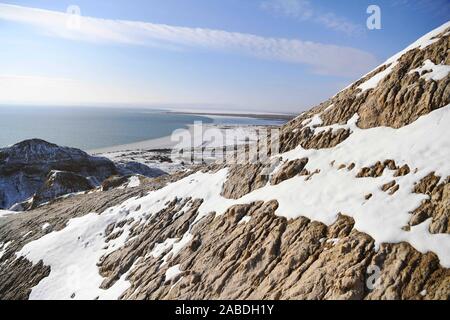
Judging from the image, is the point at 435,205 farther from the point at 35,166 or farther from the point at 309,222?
the point at 35,166

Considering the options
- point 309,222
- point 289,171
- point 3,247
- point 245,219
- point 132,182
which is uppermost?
point 289,171

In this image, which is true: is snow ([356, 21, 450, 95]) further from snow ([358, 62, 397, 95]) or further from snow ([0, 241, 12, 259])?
snow ([0, 241, 12, 259])

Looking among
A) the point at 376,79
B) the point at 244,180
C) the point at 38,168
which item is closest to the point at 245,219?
the point at 244,180

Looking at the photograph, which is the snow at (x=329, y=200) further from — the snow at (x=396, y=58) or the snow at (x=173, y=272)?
the snow at (x=396, y=58)

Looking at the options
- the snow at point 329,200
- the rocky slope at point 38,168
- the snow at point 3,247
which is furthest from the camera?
the rocky slope at point 38,168

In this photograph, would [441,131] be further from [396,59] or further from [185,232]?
[185,232]

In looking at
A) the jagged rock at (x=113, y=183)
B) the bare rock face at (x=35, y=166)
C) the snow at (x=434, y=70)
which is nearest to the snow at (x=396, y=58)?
the snow at (x=434, y=70)

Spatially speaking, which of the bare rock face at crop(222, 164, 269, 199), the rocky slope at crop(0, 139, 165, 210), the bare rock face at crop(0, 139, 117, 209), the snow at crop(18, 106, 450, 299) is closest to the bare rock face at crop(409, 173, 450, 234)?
the snow at crop(18, 106, 450, 299)
